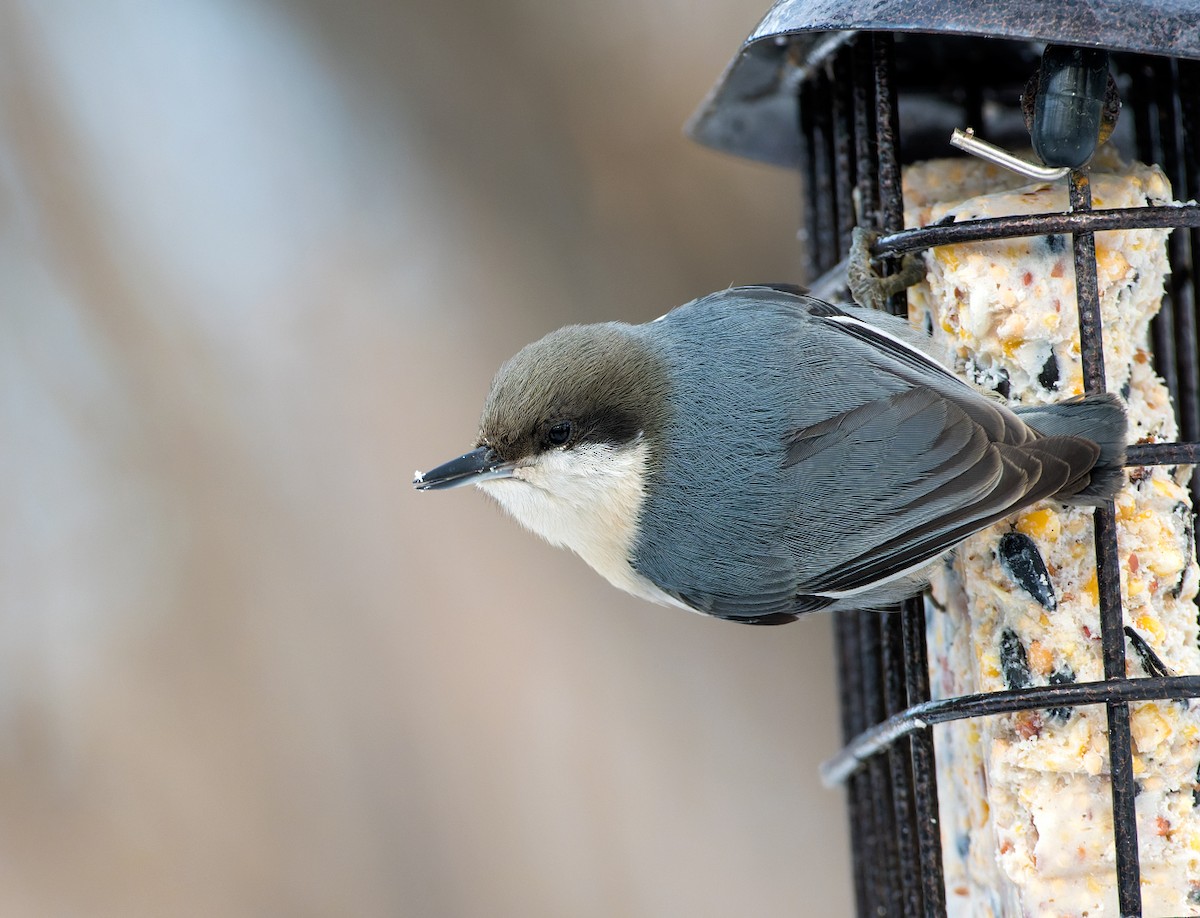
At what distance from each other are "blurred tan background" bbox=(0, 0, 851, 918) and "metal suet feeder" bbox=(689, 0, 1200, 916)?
1.01 metres

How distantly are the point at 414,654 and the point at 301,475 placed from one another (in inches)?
21.8

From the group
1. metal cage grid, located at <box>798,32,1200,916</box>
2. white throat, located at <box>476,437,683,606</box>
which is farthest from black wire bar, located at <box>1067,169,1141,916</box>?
white throat, located at <box>476,437,683,606</box>

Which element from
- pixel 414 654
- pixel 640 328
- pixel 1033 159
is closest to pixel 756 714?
pixel 414 654

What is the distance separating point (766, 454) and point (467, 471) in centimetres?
48

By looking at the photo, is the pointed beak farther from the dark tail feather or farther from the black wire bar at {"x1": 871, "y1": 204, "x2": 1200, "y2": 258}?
the dark tail feather

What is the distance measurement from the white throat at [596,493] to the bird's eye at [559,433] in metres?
0.02

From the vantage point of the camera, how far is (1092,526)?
209 centimetres

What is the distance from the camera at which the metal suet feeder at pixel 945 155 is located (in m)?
1.90

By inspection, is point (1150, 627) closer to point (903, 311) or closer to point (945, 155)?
point (903, 311)

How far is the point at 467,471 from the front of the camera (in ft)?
7.16

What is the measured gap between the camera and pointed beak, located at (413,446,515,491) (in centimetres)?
216

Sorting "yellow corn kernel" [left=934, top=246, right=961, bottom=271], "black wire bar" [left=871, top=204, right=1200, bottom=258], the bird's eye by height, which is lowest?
the bird's eye

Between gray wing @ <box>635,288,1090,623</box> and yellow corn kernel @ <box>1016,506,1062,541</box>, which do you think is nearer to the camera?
gray wing @ <box>635,288,1090,623</box>

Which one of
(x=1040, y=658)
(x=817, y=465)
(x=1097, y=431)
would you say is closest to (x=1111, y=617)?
(x=1040, y=658)
